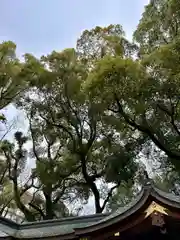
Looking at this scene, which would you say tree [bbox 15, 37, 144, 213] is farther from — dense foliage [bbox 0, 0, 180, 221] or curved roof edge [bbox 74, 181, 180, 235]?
curved roof edge [bbox 74, 181, 180, 235]

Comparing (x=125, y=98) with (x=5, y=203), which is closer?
(x=125, y=98)

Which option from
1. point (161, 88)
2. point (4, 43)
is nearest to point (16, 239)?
point (161, 88)

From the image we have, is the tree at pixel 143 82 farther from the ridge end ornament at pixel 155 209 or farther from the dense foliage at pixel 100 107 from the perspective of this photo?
the ridge end ornament at pixel 155 209

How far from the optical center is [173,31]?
17109 mm

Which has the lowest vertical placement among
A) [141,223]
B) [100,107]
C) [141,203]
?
[141,223]

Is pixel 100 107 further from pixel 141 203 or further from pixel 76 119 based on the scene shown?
pixel 141 203

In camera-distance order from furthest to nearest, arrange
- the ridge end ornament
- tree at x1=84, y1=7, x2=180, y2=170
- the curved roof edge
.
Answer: tree at x1=84, y1=7, x2=180, y2=170 < the ridge end ornament < the curved roof edge

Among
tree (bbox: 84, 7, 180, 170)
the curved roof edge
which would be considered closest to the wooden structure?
the curved roof edge

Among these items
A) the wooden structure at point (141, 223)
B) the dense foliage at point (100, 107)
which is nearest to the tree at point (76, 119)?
the dense foliage at point (100, 107)

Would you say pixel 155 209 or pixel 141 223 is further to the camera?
pixel 141 223

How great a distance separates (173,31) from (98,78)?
4.73 meters

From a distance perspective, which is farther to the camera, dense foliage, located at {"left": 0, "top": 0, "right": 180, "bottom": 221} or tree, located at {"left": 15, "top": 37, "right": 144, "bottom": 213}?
tree, located at {"left": 15, "top": 37, "right": 144, "bottom": 213}

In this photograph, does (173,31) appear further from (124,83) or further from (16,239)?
(16,239)

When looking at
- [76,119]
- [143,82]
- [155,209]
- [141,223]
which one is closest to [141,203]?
[155,209]
